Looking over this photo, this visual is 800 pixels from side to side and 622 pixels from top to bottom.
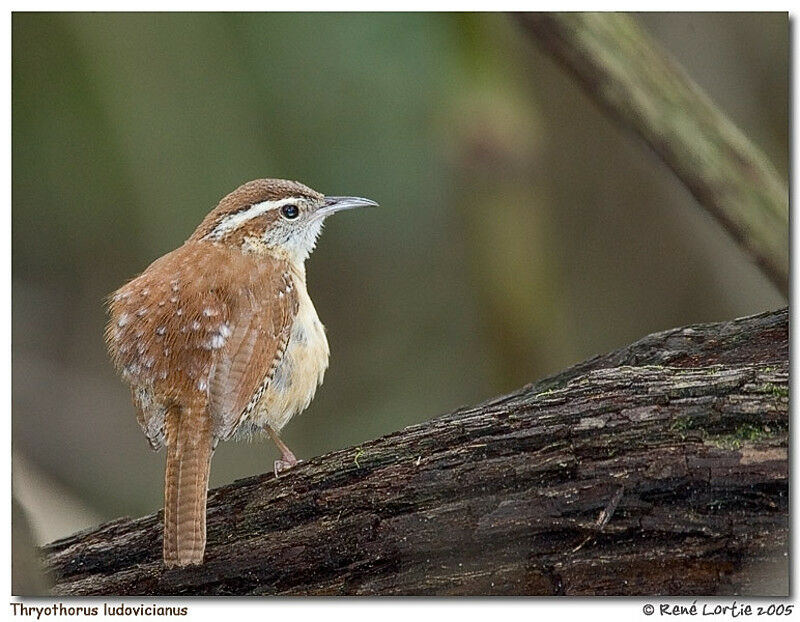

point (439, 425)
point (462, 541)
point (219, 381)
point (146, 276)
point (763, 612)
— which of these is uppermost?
point (146, 276)

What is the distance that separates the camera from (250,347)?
3453mm

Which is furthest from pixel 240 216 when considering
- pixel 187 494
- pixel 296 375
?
pixel 187 494

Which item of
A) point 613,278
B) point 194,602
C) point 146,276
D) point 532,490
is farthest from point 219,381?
point 613,278

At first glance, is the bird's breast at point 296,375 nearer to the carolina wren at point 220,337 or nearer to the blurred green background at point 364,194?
the carolina wren at point 220,337

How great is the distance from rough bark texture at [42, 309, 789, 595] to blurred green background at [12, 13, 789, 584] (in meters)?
0.61

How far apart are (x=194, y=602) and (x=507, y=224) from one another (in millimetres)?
2061

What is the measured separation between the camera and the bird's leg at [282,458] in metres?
3.51

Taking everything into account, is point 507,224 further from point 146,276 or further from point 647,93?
point 146,276

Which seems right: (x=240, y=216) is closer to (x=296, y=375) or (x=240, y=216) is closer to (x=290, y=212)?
(x=290, y=212)

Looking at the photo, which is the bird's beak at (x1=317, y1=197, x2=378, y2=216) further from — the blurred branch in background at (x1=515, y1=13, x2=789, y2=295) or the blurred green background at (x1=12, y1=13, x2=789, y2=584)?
the blurred branch in background at (x1=515, y1=13, x2=789, y2=295)

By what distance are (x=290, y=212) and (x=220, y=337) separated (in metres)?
0.59

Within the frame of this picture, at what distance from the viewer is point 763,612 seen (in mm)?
3396

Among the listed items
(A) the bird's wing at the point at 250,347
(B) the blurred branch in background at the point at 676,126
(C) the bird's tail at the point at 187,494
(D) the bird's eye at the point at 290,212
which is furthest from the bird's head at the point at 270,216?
(B) the blurred branch in background at the point at 676,126

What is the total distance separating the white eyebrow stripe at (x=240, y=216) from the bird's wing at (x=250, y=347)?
198mm
